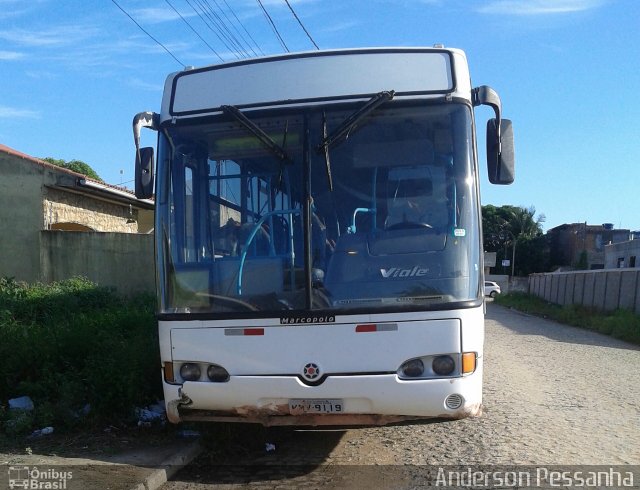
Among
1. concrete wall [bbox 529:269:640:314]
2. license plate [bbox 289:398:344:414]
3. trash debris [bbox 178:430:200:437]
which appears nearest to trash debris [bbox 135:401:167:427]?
trash debris [bbox 178:430:200:437]

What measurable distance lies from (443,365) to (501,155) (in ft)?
6.02

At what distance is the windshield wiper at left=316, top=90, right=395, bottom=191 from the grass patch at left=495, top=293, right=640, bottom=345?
14638 millimetres

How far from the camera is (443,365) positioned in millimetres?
4789

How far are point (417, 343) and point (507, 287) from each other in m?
55.1

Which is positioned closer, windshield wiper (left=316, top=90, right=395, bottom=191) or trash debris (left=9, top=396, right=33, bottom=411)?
windshield wiper (left=316, top=90, right=395, bottom=191)

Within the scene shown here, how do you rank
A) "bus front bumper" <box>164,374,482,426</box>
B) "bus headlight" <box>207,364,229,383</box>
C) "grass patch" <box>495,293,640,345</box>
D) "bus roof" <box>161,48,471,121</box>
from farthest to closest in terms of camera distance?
1. "grass patch" <box>495,293,640,345</box>
2. "bus roof" <box>161,48,471,121</box>
3. "bus headlight" <box>207,364,229,383</box>
4. "bus front bumper" <box>164,374,482,426</box>

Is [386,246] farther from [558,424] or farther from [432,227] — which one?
[558,424]

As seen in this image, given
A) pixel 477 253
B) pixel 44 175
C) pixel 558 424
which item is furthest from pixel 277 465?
pixel 44 175

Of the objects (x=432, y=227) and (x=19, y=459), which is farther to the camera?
(x=19, y=459)

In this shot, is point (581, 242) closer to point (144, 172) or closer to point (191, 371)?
point (144, 172)

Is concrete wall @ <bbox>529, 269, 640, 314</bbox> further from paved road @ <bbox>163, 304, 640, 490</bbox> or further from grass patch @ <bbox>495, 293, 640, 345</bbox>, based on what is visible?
paved road @ <bbox>163, 304, 640, 490</bbox>

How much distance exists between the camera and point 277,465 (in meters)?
5.62

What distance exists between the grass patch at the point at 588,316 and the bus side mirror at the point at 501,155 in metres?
13.7

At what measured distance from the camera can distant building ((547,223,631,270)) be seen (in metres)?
59.2
